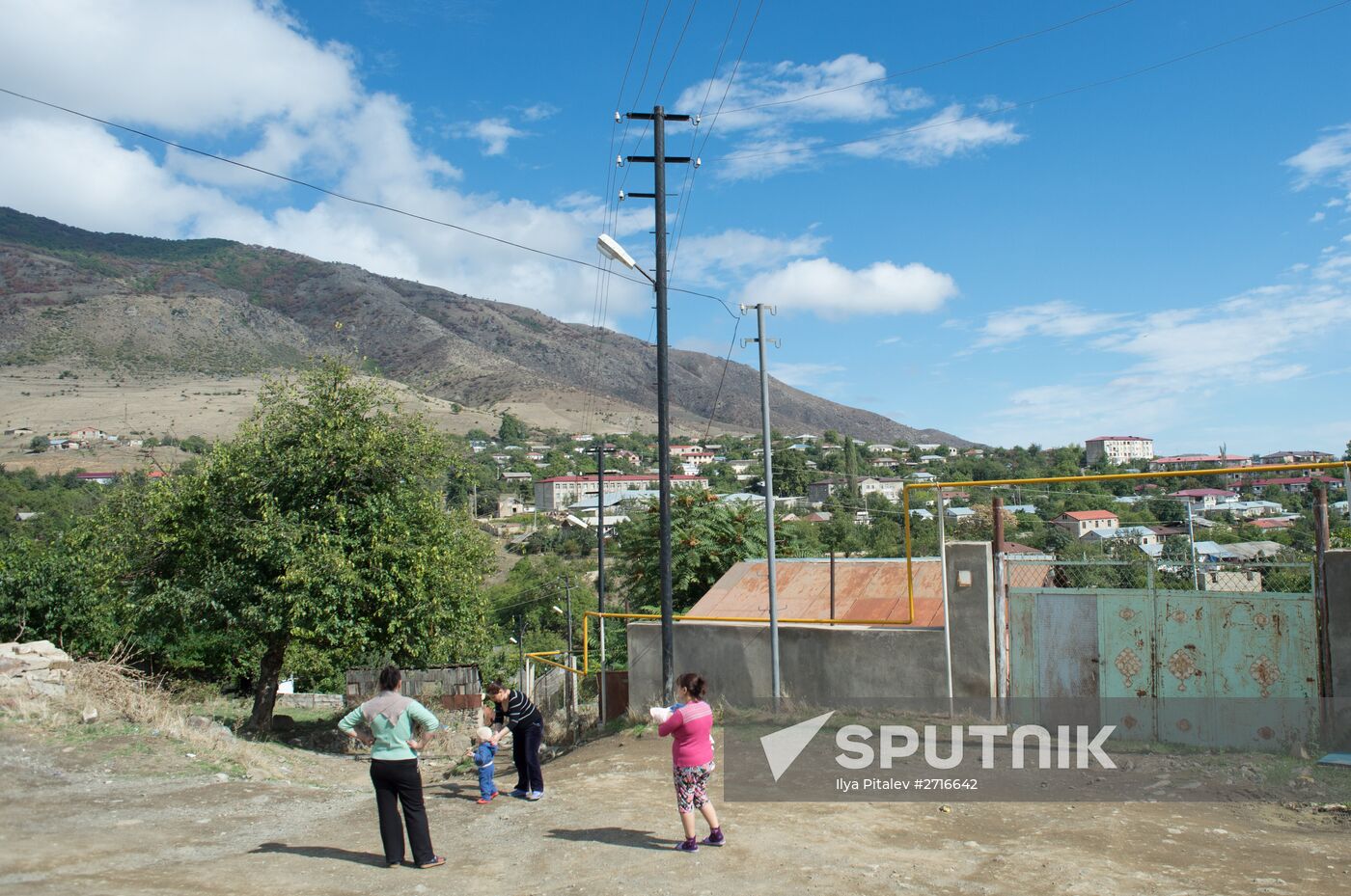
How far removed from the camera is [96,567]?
18531 mm

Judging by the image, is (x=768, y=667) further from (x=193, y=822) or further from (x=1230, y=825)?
(x=193, y=822)

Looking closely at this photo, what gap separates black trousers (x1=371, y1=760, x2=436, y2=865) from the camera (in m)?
6.63

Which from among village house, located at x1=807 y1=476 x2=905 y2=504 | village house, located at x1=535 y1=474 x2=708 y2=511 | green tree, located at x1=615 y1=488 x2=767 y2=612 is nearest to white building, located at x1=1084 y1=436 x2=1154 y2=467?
village house, located at x1=807 y1=476 x2=905 y2=504

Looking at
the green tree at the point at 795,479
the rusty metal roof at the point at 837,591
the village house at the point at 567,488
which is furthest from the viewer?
the village house at the point at 567,488

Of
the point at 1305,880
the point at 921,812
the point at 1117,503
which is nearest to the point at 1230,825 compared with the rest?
the point at 1305,880

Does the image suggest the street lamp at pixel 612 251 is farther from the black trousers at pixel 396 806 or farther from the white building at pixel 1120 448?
the white building at pixel 1120 448

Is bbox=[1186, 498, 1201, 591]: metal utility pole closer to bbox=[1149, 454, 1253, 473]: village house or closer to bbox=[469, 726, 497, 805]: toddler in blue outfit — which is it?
bbox=[1149, 454, 1253, 473]: village house

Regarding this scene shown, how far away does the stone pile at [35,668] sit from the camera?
42.8 feet

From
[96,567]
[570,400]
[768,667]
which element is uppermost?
[570,400]

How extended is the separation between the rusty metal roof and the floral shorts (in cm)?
532

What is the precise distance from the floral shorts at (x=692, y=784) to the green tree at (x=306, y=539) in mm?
11443

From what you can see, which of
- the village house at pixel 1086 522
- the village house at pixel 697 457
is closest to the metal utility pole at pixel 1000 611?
the village house at pixel 1086 522

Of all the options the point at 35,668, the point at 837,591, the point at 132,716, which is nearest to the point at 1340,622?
the point at 837,591

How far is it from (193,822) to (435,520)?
10991 millimetres
